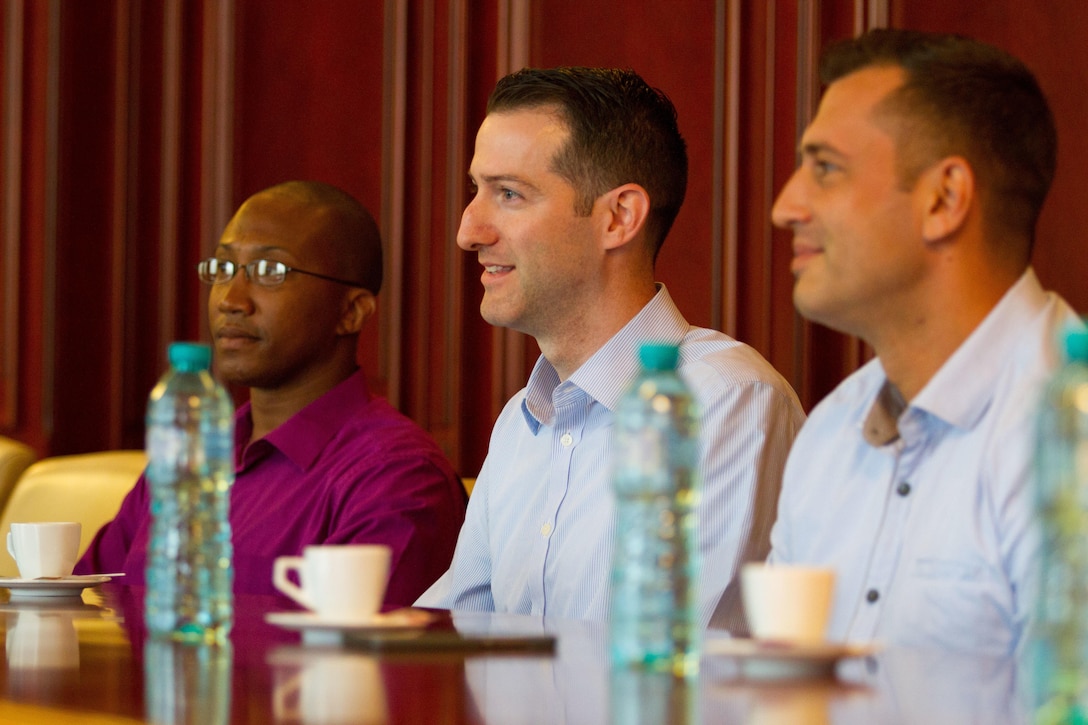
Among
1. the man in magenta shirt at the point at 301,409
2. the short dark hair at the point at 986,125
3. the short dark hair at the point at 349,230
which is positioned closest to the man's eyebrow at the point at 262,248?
the man in magenta shirt at the point at 301,409

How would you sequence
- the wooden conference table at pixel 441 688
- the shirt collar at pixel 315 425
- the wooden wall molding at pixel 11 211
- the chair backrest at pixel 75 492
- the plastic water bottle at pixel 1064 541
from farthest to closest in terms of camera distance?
the wooden wall molding at pixel 11 211, the chair backrest at pixel 75 492, the shirt collar at pixel 315 425, the wooden conference table at pixel 441 688, the plastic water bottle at pixel 1064 541

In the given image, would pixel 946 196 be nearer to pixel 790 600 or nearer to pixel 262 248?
pixel 790 600

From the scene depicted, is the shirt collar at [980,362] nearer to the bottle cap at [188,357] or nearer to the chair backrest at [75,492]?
the bottle cap at [188,357]

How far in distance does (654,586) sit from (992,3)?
6.14 feet

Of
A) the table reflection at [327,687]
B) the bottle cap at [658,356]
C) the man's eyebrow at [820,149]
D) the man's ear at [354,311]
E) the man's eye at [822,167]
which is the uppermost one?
the man's eyebrow at [820,149]

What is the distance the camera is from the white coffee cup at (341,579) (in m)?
1.42

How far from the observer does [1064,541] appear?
963 millimetres

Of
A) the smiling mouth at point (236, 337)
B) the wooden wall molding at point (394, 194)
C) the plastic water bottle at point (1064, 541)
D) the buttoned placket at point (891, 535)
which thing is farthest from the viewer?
the wooden wall molding at point (394, 194)

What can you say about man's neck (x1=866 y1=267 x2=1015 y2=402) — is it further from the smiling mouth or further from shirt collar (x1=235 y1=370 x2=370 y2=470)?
the smiling mouth

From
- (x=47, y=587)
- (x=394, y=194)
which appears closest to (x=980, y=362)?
(x=47, y=587)

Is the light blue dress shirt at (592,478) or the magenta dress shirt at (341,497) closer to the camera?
the light blue dress shirt at (592,478)

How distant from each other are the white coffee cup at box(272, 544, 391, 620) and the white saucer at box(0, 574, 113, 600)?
0.71 metres

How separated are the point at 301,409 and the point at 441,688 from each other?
1.81m

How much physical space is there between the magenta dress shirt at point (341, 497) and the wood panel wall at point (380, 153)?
0.69 m
